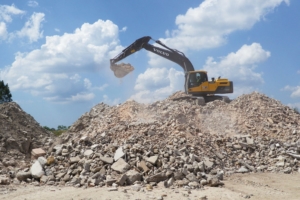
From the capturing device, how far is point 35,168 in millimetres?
10117

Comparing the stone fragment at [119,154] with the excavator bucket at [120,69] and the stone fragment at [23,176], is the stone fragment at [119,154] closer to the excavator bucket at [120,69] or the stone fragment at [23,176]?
the stone fragment at [23,176]

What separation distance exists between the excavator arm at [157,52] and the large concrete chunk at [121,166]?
766 cm

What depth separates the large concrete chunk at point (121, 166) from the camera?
9406 millimetres

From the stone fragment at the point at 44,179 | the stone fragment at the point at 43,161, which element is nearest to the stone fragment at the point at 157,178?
the stone fragment at the point at 44,179

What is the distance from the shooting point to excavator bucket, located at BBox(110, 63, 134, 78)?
649 inches

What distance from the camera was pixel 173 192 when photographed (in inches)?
326

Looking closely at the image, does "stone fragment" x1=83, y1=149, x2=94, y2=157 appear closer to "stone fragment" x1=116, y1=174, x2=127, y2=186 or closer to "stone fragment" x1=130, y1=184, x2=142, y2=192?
"stone fragment" x1=116, y1=174, x2=127, y2=186

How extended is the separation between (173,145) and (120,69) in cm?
657

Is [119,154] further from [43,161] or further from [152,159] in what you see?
[43,161]

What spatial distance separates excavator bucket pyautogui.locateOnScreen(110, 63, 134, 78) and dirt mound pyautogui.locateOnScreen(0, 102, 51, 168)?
14.0ft

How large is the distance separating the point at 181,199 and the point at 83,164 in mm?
3331

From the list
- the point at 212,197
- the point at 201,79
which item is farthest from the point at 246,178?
the point at 201,79

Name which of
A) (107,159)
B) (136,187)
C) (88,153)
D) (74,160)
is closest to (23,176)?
(74,160)

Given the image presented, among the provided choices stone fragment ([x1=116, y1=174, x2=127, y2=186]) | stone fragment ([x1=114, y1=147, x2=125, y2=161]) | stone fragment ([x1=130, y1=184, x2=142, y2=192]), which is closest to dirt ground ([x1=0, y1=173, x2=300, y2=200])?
stone fragment ([x1=130, y1=184, x2=142, y2=192])
